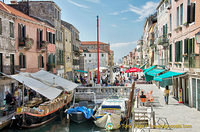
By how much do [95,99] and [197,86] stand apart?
11.5 meters

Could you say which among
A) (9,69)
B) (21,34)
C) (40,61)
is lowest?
(9,69)

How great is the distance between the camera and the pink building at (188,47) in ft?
43.2

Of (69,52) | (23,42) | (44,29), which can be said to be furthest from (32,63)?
(69,52)

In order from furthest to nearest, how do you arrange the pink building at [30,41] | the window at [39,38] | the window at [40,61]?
the window at [40,61] → the window at [39,38] → the pink building at [30,41]

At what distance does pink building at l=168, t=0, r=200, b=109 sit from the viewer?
13164 millimetres

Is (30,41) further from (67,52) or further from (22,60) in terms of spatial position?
(67,52)

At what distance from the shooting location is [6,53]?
18.8 metres

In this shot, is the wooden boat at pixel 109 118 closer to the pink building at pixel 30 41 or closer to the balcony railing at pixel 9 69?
the balcony railing at pixel 9 69

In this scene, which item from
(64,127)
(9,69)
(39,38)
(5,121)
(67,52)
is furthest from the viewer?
(67,52)

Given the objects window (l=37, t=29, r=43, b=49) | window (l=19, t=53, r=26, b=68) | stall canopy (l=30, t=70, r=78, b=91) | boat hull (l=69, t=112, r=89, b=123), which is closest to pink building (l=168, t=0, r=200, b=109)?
boat hull (l=69, t=112, r=89, b=123)

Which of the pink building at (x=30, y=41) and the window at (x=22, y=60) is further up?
the pink building at (x=30, y=41)

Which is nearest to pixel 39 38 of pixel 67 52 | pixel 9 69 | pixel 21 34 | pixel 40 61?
→ pixel 40 61

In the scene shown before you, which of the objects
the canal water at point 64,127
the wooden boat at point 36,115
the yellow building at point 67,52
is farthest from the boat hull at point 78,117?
the yellow building at point 67,52

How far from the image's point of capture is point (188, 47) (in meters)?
14.5
